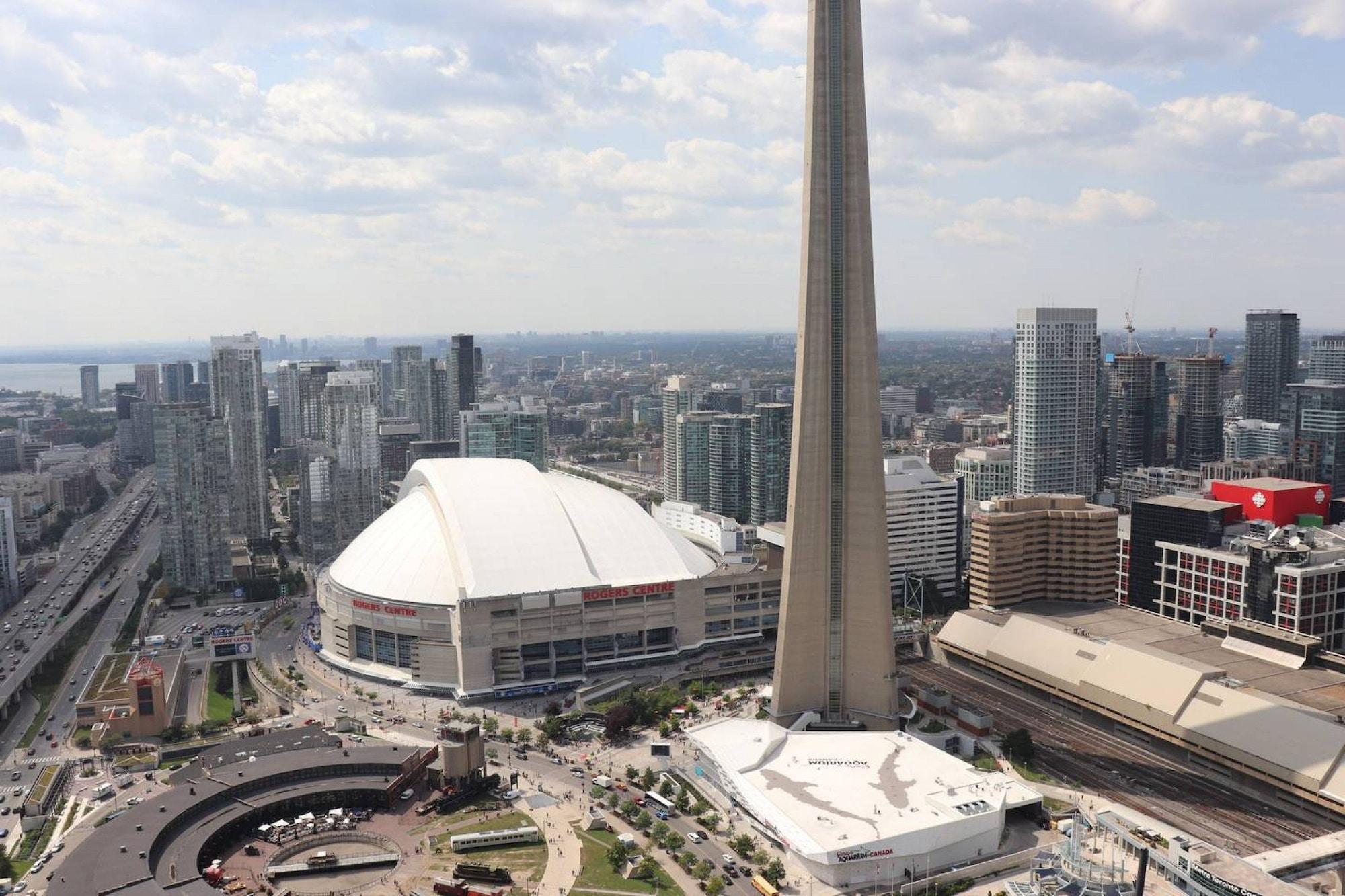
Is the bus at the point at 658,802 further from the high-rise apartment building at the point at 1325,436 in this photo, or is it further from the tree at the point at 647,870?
the high-rise apartment building at the point at 1325,436

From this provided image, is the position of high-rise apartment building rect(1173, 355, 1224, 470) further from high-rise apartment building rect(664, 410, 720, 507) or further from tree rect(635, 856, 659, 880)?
tree rect(635, 856, 659, 880)

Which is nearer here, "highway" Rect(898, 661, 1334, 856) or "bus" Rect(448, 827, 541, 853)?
"highway" Rect(898, 661, 1334, 856)

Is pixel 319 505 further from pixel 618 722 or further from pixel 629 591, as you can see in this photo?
pixel 618 722

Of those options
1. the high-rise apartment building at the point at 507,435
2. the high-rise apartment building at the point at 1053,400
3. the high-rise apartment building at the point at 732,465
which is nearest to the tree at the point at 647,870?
the high-rise apartment building at the point at 732,465

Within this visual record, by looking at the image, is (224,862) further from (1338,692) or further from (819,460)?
(1338,692)

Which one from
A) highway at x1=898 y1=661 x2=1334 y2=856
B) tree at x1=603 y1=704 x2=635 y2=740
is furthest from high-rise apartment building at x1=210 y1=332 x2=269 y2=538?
highway at x1=898 y1=661 x2=1334 y2=856
